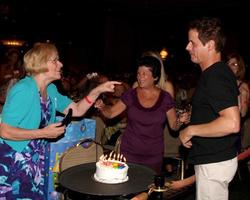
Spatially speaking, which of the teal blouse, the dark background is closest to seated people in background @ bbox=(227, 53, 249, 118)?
the teal blouse

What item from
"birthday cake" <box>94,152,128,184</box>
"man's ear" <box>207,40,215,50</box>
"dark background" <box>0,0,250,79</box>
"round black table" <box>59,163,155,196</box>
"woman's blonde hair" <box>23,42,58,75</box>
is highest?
"dark background" <box>0,0,250,79</box>

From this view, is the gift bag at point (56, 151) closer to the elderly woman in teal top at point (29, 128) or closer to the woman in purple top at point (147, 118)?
the elderly woman in teal top at point (29, 128)

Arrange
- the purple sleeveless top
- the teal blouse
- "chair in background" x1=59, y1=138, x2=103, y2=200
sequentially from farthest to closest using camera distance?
the purple sleeveless top → "chair in background" x1=59, y1=138, x2=103, y2=200 → the teal blouse

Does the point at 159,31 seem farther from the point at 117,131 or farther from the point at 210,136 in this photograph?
the point at 210,136

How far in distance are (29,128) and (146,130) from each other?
1.37 meters

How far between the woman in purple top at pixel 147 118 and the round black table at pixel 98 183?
0.85 meters

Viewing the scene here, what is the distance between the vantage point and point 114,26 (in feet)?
56.1

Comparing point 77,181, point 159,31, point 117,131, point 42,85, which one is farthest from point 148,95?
point 159,31

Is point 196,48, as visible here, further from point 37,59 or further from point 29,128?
Result: point 29,128

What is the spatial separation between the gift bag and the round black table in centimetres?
42

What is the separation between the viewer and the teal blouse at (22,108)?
244 cm

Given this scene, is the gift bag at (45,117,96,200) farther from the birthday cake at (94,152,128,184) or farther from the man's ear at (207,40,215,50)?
the man's ear at (207,40,215,50)

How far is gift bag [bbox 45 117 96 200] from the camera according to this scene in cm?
301

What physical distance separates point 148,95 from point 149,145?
53 cm
